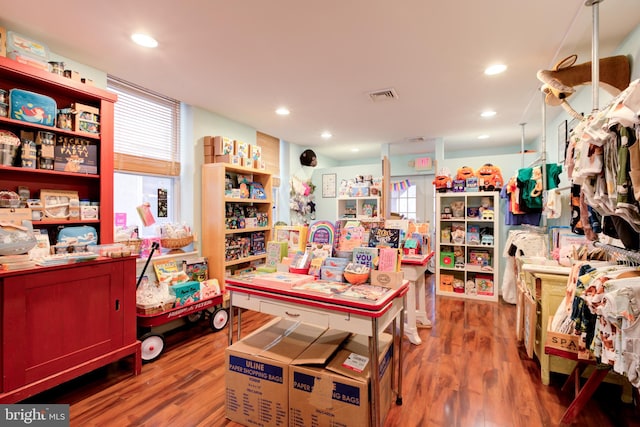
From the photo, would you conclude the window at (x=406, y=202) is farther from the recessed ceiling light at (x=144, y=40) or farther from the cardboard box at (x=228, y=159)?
the recessed ceiling light at (x=144, y=40)

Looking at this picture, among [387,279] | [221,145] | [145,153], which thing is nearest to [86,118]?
[145,153]

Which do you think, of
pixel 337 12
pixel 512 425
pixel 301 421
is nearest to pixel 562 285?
pixel 512 425

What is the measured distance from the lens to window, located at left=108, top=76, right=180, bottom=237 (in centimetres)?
308

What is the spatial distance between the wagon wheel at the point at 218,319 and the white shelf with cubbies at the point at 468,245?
3.30m

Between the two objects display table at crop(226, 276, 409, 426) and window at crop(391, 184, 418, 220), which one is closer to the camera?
display table at crop(226, 276, 409, 426)

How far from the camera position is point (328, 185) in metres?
6.30

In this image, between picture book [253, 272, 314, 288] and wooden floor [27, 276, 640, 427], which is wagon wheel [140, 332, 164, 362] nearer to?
wooden floor [27, 276, 640, 427]

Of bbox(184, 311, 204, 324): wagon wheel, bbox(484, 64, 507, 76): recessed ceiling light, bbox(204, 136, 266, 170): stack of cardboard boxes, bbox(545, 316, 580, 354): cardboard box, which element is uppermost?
bbox(484, 64, 507, 76): recessed ceiling light

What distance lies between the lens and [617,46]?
94.0 inches

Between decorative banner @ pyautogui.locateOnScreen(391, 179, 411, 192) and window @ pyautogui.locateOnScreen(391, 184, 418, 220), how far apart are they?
A: 0.05 m

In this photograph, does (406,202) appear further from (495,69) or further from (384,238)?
(384,238)

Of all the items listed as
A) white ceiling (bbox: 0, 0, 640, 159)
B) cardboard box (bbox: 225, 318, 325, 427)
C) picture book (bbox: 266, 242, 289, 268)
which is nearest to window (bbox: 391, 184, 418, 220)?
white ceiling (bbox: 0, 0, 640, 159)

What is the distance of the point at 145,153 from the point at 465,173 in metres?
4.38

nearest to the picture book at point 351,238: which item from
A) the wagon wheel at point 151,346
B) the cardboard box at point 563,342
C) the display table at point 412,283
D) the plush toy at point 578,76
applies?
the display table at point 412,283
